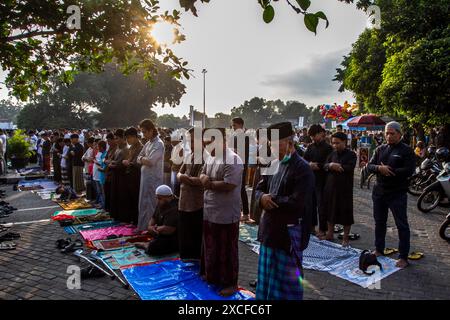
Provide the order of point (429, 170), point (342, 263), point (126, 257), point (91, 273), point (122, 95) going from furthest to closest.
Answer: point (122, 95)
point (429, 170)
point (126, 257)
point (342, 263)
point (91, 273)

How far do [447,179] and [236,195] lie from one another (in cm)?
602

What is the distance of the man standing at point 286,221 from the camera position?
122 inches

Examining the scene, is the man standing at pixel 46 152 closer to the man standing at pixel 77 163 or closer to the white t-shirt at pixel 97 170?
the man standing at pixel 77 163

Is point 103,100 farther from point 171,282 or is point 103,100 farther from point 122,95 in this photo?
point 171,282

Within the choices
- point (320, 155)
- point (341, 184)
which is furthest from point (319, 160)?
point (341, 184)

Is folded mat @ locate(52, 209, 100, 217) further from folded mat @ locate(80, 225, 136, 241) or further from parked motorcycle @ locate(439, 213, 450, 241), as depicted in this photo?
parked motorcycle @ locate(439, 213, 450, 241)

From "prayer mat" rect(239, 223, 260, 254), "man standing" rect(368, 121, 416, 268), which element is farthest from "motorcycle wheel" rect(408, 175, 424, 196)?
"man standing" rect(368, 121, 416, 268)

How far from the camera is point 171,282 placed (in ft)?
15.0

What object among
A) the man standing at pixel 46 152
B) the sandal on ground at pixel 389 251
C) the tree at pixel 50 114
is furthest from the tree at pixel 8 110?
the sandal on ground at pixel 389 251

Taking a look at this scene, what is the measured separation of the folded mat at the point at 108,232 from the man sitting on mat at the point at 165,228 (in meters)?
1.22

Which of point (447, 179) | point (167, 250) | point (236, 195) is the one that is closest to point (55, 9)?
point (236, 195)

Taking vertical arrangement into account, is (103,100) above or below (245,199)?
above

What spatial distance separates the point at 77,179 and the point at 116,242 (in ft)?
19.9

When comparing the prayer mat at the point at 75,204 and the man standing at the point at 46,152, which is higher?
the man standing at the point at 46,152
